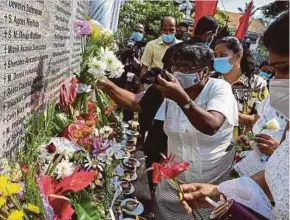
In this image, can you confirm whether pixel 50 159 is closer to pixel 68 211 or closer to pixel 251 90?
pixel 68 211

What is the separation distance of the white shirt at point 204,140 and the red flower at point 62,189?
0.65 m

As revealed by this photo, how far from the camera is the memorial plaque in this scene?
1.57 meters

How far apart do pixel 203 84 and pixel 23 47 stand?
871mm

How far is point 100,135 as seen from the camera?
1837mm

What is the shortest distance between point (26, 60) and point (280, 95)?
120 cm

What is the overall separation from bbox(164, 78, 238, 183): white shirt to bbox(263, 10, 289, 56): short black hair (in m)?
0.65

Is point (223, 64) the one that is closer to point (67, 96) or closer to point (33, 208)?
point (67, 96)

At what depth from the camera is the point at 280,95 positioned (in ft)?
3.69

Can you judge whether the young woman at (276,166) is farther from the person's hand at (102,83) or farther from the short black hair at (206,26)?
the short black hair at (206,26)

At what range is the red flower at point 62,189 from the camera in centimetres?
129

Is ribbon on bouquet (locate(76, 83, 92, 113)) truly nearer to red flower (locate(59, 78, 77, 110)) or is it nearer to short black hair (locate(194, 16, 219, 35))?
red flower (locate(59, 78, 77, 110))

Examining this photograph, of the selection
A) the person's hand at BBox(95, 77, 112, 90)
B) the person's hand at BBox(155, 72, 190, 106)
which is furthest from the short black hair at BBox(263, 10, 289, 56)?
the person's hand at BBox(95, 77, 112, 90)

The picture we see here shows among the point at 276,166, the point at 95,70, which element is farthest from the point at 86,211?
the point at 95,70

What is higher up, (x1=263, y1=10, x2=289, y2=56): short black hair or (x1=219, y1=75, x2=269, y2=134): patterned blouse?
(x1=263, y1=10, x2=289, y2=56): short black hair
